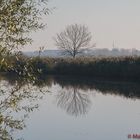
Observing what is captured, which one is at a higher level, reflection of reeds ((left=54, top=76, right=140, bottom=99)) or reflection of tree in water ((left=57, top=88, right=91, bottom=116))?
reflection of reeds ((left=54, top=76, right=140, bottom=99))

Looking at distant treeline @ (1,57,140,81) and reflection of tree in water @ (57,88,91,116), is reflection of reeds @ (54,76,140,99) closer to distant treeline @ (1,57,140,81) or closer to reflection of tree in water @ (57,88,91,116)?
distant treeline @ (1,57,140,81)

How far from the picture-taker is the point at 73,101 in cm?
2669

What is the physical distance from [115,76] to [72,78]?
388 centimetres

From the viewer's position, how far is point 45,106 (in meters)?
23.8

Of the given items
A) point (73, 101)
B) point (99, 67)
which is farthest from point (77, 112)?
point (99, 67)

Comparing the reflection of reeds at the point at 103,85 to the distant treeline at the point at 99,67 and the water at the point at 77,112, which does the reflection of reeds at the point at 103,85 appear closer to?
the water at the point at 77,112

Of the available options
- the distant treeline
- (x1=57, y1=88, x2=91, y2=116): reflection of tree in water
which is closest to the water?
(x1=57, y1=88, x2=91, y2=116): reflection of tree in water

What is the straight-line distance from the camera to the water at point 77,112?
338 inches

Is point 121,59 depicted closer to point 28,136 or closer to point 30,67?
point 28,136

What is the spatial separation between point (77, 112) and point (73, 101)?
4.06m

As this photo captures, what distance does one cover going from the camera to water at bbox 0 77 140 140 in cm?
859

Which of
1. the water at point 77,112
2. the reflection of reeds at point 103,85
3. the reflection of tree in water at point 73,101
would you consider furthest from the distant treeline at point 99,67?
the reflection of tree in water at point 73,101

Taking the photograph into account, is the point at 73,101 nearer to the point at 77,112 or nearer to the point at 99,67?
the point at 77,112

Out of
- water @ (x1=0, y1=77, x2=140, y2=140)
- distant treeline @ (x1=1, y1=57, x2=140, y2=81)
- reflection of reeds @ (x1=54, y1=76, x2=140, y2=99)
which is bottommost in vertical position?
water @ (x1=0, y1=77, x2=140, y2=140)
